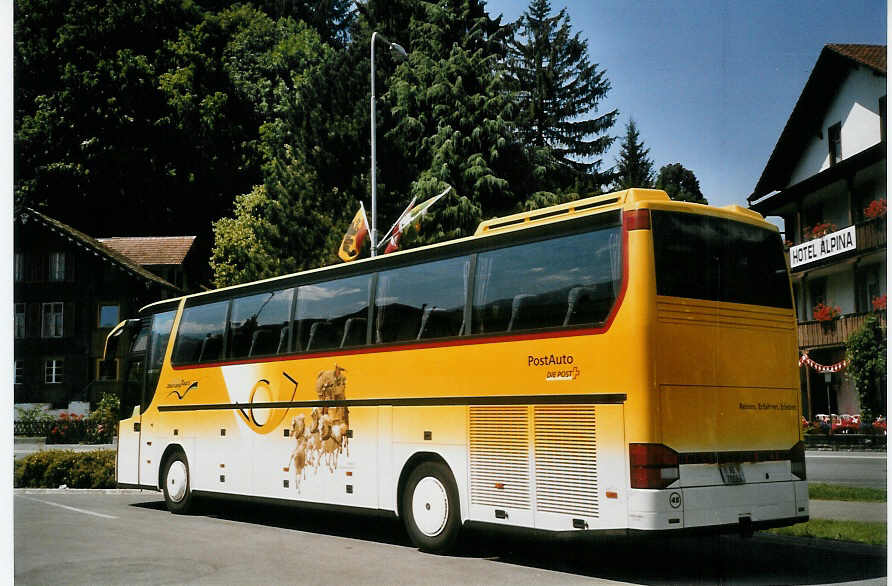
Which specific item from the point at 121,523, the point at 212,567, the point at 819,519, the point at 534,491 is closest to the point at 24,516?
the point at 121,523

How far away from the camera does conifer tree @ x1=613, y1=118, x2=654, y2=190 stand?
35.4 feet

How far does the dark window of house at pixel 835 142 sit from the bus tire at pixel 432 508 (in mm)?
5256

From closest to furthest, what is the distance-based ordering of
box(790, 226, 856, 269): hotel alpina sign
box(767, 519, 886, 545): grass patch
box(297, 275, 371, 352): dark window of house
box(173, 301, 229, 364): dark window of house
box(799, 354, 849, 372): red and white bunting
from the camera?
box(767, 519, 886, 545): grass patch
box(799, 354, 849, 372): red and white bunting
box(790, 226, 856, 269): hotel alpina sign
box(297, 275, 371, 352): dark window of house
box(173, 301, 229, 364): dark window of house

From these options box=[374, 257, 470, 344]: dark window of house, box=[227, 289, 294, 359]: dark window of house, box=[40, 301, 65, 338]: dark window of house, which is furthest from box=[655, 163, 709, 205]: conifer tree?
box=[40, 301, 65, 338]: dark window of house

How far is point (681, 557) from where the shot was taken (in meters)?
9.95

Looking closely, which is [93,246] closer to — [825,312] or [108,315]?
[108,315]

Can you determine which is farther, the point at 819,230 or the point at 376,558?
the point at 819,230

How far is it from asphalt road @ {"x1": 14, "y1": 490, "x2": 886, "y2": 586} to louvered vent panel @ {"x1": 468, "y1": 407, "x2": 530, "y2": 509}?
0.65 meters

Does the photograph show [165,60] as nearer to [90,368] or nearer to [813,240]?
[90,368]

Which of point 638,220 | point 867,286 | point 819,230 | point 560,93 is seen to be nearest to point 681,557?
point 867,286

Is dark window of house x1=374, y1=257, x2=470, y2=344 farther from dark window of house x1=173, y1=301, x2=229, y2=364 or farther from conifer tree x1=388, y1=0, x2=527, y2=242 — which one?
dark window of house x1=173, y1=301, x2=229, y2=364

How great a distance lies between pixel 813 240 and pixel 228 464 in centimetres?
799

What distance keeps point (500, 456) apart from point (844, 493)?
14.1ft

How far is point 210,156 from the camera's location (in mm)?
14906
